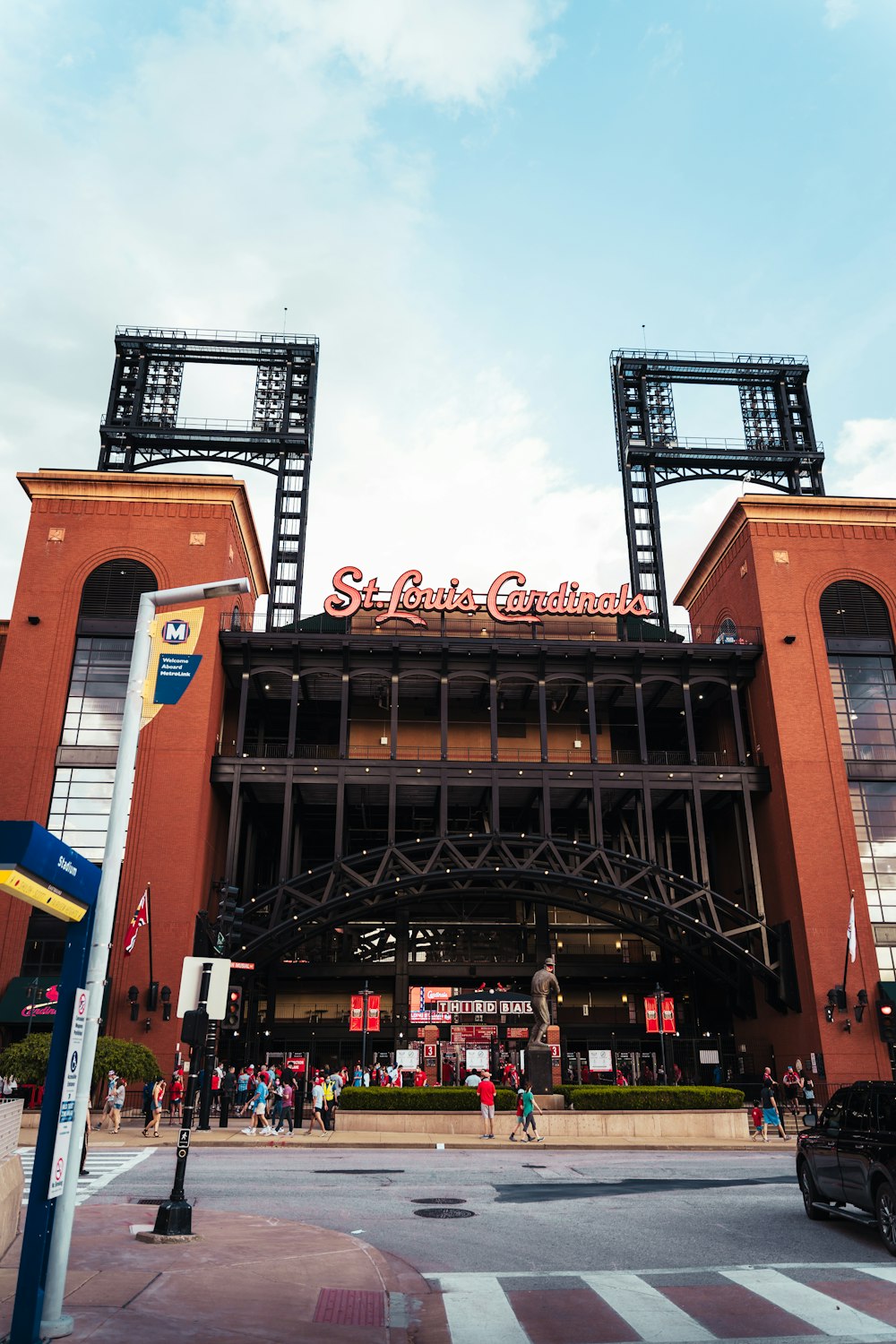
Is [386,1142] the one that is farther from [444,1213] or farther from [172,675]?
[172,675]

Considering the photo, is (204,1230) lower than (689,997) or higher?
lower

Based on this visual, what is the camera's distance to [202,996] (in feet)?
40.4

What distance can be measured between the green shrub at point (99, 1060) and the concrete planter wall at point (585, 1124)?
24.6 ft

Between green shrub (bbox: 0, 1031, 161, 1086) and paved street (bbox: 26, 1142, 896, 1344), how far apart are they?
371 inches

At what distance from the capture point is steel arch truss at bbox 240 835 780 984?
3866 cm

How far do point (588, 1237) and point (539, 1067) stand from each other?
21116mm

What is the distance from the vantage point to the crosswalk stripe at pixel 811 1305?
316 inches

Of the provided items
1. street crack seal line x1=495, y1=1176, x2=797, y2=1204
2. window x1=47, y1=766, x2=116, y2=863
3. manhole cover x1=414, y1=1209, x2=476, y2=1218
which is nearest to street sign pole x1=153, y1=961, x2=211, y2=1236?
manhole cover x1=414, y1=1209, x2=476, y2=1218

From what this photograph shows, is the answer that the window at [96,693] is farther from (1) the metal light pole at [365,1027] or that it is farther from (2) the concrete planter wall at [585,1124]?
(2) the concrete planter wall at [585,1124]

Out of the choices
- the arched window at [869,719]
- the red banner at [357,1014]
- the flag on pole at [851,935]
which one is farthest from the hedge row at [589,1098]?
the red banner at [357,1014]

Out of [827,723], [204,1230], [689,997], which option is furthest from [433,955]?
[204,1230]

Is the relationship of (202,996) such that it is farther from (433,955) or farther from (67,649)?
(433,955)

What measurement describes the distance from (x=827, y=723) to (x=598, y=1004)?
17861 mm

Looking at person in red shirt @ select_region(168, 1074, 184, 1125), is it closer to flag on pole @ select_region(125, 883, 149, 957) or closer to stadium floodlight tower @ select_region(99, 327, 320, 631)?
flag on pole @ select_region(125, 883, 149, 957)
